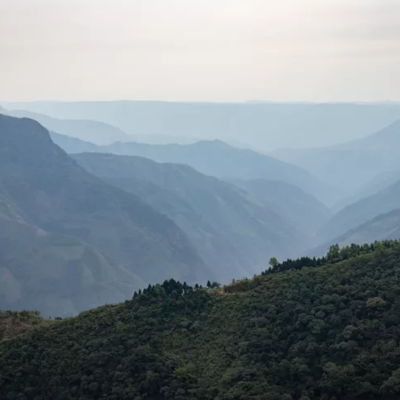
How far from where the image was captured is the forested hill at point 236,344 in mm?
35000

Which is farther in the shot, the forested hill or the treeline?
the treeline

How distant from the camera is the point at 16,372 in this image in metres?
42.1

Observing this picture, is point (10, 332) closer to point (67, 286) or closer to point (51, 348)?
point (51, 348)

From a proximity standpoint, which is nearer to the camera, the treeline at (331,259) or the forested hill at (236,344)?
the forested hill at (236,344)

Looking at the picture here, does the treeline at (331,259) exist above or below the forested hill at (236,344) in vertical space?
above

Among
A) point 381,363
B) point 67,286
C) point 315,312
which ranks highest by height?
point 67,286

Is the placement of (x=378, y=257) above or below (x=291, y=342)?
above

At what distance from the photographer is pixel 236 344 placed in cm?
4225

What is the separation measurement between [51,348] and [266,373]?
16.7 meters

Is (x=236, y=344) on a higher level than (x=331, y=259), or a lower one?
lower

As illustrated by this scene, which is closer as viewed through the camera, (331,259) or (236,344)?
(236,344)

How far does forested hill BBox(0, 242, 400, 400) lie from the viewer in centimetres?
3500

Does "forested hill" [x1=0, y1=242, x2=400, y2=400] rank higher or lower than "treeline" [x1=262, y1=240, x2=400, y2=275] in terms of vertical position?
lower

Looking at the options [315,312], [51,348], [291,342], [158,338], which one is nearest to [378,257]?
[315,312]
